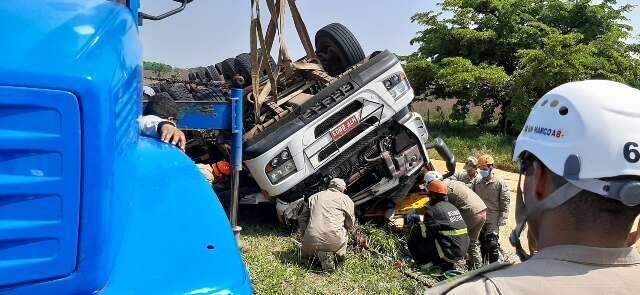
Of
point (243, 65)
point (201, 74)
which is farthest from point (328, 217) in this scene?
point (201, 74)

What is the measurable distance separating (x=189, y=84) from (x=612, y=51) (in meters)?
17.6

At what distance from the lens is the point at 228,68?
32.6ft

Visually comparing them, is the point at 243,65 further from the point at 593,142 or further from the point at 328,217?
the point at 593,142

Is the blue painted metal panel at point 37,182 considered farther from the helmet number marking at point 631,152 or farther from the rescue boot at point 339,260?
the rescue boot at point 339,260

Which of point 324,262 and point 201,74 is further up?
point 201,74

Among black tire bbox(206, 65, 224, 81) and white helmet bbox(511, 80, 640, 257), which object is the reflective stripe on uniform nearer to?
white helmet bbox(511, 80, 640, 257)

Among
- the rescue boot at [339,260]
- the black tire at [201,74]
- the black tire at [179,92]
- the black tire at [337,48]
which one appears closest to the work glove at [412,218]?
the rescue boot at [339,260]

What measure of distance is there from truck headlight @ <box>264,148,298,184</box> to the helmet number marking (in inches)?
219

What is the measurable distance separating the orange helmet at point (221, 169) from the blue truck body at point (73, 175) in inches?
223

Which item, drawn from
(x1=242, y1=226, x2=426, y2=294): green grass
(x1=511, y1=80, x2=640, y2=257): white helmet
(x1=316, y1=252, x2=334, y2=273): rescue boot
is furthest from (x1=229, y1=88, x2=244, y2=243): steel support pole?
(x1=511, y1=80, x2=640, y2=257): white helmet

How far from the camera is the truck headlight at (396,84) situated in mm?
7195

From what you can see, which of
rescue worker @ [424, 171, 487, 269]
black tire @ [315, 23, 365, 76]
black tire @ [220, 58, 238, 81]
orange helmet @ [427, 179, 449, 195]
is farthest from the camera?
black tire @ [220, 58, 238, 81]

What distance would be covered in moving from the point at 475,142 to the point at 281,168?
519 inches

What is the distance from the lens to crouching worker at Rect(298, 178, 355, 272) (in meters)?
6.04
